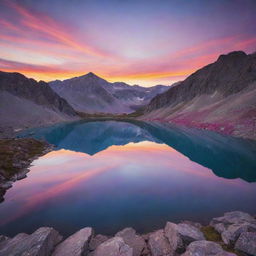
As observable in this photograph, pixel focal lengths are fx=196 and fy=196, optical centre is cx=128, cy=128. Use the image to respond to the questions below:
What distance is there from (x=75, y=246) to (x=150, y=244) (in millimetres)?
4624

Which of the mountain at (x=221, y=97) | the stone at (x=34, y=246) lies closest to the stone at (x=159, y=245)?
the stone at (x=34, y=246)

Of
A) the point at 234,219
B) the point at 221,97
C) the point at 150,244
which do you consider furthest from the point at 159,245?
the point at 221,97

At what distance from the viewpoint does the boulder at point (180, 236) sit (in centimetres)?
1098

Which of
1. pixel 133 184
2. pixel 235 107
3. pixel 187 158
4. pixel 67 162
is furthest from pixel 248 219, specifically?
pixel 235 107

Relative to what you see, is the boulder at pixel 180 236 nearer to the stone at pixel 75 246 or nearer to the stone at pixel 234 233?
the stone at pixel 234 233

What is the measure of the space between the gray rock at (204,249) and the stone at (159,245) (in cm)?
154

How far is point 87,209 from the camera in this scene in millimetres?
19047

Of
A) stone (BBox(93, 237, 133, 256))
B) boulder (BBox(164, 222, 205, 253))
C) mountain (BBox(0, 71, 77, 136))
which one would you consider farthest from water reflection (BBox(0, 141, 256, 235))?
mountain (BBox(0, 71, 77, 136))

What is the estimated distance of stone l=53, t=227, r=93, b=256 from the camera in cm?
1012

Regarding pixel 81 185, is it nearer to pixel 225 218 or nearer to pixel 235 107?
pixel 225 218

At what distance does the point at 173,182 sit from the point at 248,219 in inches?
457

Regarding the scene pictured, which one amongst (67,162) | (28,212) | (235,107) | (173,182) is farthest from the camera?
(235,107)

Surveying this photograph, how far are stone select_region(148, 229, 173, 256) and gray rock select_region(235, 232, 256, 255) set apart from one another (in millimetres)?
3635

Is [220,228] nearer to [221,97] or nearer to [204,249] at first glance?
[204,249]
